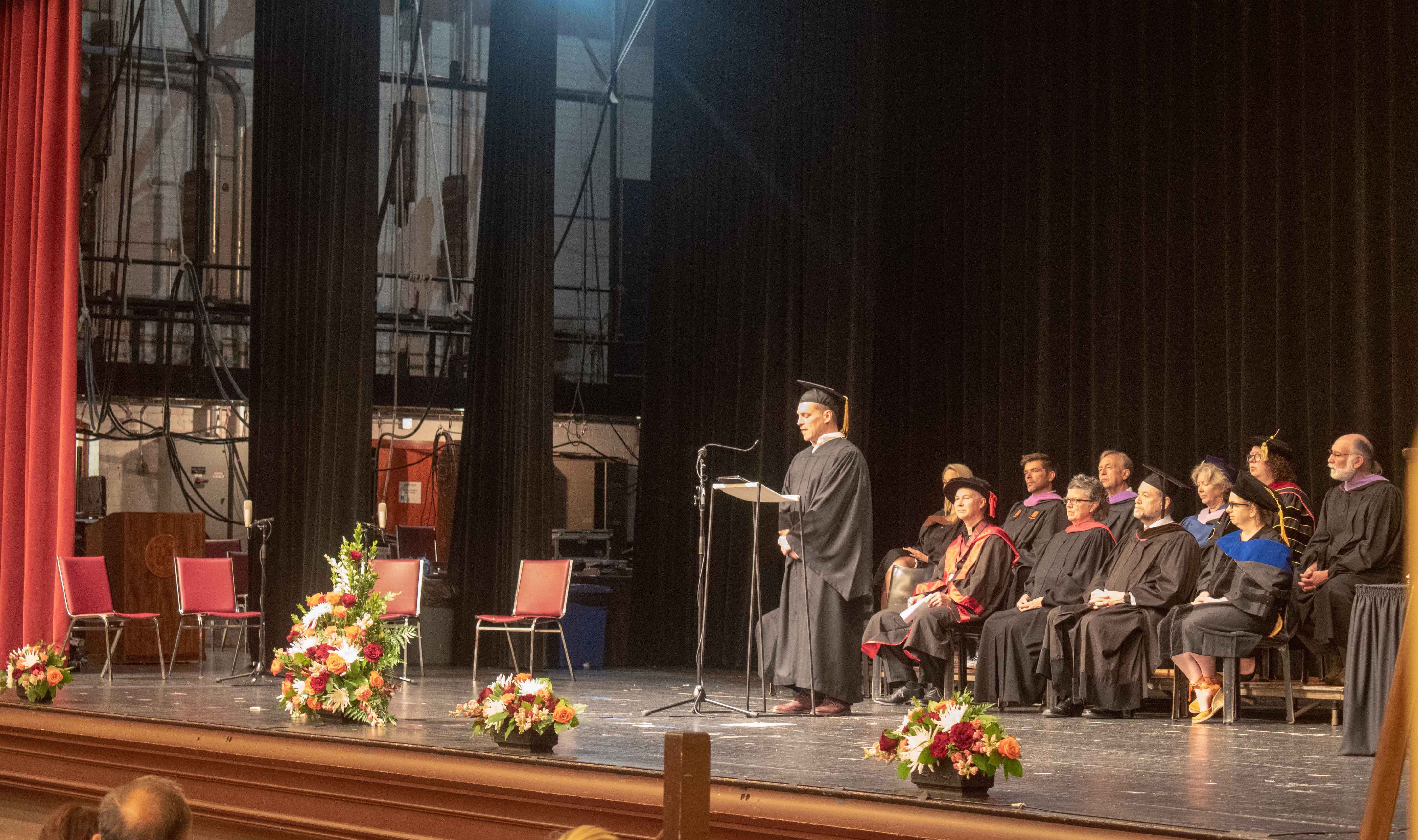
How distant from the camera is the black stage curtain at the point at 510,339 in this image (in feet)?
33.2

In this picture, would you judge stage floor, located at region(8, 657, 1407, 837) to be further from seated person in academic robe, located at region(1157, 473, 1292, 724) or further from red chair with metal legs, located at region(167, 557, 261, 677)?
red chair with metal legs, located at region(167, 557, 261, 677)

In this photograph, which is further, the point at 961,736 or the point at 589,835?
the point at 961,736

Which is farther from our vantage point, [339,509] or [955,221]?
[955,221]

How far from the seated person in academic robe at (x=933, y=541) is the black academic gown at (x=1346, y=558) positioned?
6.65ft

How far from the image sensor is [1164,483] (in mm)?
7359

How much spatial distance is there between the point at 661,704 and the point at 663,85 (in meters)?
6.09

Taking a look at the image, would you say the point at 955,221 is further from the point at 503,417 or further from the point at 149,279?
the point at 149,279

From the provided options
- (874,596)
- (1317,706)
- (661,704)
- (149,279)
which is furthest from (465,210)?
(1317,706)

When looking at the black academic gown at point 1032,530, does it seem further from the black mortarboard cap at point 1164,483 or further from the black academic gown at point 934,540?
the black mortarboard cap at point 1164,483

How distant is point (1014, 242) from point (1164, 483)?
2577 millimetres

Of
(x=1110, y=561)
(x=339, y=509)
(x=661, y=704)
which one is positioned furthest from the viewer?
(x=339, y=509)

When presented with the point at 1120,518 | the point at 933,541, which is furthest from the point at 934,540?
the point at 1120,518

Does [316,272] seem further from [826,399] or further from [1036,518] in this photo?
[1036,518]

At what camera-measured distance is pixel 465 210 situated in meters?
14.4
